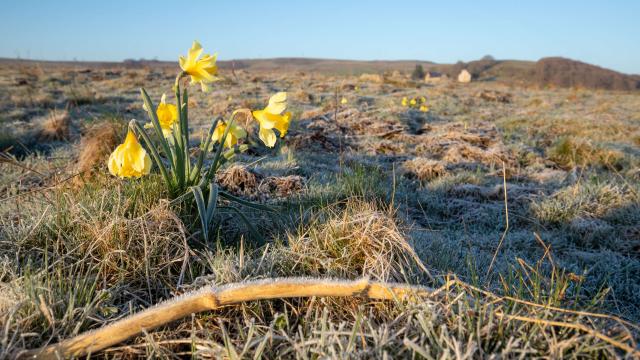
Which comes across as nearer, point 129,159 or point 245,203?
point 129,159

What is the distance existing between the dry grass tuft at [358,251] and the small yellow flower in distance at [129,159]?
0.73m

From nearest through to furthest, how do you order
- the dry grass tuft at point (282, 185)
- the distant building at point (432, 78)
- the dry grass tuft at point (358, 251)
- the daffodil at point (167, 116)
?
1. the dry grass tuft at point (358, 251)
2. the daffodil at point (167, 116)
3. the dry grass tuft at point (282, 185)
4. the distant building at point (432, 78)

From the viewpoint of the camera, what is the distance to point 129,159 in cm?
168

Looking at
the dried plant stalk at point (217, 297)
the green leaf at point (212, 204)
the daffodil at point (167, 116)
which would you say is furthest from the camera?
the daffodil at point (167, 116)

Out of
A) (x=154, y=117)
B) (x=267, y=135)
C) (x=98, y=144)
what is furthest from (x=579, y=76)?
(x=154, y=117)

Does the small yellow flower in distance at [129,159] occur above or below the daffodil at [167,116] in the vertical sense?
below

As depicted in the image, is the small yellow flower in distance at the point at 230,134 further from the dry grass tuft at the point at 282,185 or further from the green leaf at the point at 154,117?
the dry grass tuft at the point at 282,185

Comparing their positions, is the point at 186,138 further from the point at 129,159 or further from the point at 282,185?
the point at 282,185

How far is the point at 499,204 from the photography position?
339cm

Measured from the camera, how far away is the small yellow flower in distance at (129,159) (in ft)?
5.52

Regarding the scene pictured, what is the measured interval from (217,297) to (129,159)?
2.56 feet

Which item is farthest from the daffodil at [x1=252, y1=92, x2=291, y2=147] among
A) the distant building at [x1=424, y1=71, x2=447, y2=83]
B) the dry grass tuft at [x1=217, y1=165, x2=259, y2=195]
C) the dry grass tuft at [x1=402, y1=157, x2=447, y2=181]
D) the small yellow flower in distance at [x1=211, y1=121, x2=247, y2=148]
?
the distant building at [x1=424, y1=71, x2=447, y2=83]

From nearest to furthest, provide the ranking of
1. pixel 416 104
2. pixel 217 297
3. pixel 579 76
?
pixel 217 297 < pixel 416 104 < pixel 579 76

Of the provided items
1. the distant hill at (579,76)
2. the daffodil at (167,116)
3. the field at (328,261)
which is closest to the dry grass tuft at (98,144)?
the field at (328,261)
